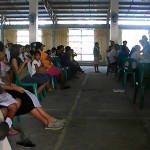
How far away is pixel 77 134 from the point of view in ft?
14.9

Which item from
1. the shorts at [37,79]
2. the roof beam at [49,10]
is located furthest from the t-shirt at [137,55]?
the roof beam at [49,10]

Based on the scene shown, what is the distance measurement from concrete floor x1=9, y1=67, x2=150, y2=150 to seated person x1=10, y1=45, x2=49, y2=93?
1.63 feet

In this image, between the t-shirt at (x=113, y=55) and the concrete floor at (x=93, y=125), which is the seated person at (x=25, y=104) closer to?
the concrete floor at (x=93, y=125)

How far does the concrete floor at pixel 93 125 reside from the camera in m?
4.09

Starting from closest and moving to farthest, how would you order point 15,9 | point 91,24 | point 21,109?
point 21,109, point 15,9, point 91,24

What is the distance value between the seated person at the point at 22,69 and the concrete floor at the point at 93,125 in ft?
1.63

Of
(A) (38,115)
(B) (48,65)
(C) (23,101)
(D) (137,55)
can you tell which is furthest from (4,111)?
(D) (137,55)

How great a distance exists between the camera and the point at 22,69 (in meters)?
6.21

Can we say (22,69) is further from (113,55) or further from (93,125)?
(113,55)

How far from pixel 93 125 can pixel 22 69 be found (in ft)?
6.24

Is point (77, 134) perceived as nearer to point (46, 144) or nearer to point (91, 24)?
point (46, 144)

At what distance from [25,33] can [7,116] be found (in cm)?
2023

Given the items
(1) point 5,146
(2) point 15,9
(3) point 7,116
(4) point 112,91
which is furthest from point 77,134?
(2) point 15,9

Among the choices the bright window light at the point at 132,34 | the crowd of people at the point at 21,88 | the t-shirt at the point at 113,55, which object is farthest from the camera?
the bright window light at the point at 132,34
